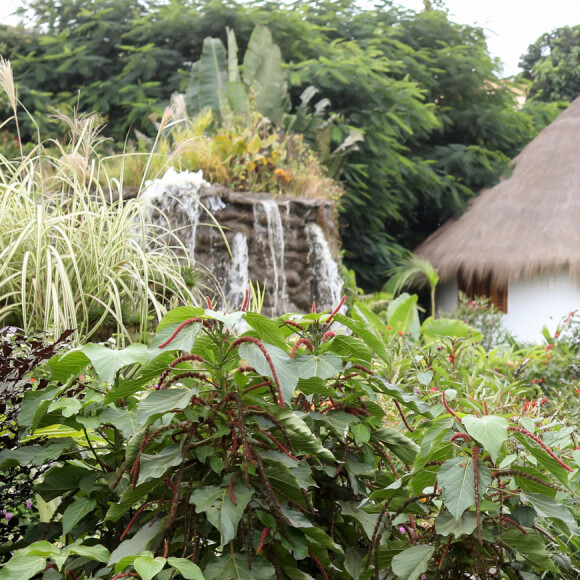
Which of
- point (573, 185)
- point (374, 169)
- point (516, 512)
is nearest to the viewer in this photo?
point (516, 512)

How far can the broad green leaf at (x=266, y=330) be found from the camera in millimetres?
1273

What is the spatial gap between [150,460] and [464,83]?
45.5 ft

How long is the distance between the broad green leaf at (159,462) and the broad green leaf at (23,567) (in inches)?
8.6

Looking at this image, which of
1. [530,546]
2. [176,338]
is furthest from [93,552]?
[530,546]

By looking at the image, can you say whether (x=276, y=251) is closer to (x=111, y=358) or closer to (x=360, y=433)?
(x=360, y=433)

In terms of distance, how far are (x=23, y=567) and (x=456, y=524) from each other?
76cm

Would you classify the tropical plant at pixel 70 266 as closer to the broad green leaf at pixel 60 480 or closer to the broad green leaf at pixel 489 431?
the broad green leaf at pixel 60 480

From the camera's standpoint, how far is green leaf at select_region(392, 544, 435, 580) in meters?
1.32

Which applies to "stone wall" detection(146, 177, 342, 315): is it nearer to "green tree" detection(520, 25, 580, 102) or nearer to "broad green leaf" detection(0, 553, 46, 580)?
"broad green leaf" detection(0, 553, 46, 580)

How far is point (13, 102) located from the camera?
362cm

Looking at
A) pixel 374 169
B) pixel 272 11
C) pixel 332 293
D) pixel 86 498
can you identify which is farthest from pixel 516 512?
pixel 272 11

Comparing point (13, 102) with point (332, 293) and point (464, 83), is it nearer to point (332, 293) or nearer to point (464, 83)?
point (332, 293)

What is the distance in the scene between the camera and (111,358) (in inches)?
51.2

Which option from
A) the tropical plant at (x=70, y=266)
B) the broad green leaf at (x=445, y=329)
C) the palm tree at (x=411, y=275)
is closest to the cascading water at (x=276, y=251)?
the broad green leaf at (x=445, y=329)
